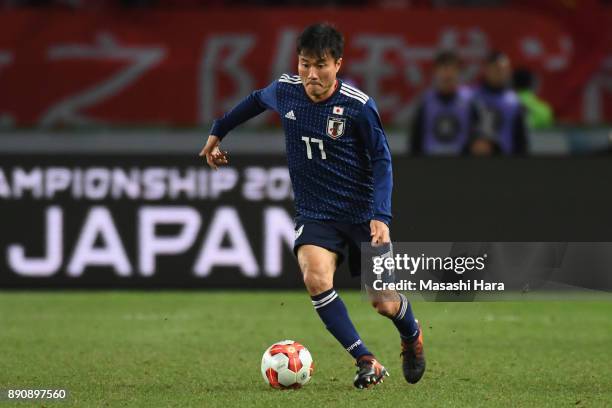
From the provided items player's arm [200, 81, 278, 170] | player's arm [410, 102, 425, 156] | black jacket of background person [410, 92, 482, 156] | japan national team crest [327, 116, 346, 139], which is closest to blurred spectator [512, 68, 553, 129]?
black jacket of background person [410, 92, 482, 156]

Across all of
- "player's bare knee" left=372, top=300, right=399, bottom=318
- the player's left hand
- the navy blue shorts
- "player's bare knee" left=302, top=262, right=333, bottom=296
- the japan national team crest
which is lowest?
"player's bare knee" left=372, top=300, right=399, bottom=318

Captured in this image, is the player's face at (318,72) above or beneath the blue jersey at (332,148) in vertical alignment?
above

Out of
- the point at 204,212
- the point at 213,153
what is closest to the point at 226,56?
the point at 204,212

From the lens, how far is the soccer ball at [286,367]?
6891mm

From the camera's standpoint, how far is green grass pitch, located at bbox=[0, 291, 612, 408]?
6719mm

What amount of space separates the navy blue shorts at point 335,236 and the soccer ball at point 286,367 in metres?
0.49

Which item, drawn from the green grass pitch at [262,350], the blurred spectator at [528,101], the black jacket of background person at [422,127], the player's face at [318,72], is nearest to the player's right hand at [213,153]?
the player's face at [318,72]

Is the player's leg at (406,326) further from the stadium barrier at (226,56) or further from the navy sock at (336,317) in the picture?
the stadium barrier at (226,56)

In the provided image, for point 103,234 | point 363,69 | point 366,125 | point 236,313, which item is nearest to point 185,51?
point 363,69

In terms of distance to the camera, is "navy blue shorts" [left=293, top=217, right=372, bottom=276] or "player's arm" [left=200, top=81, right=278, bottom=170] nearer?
"navy blue shorts" [left=293, top=217, right=372, bottom=276]

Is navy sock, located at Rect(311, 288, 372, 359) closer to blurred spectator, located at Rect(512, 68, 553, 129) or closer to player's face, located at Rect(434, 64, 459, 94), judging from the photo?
player's face, located at Rect(434, 64, 459, 94)

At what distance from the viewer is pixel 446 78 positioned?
1248 centimetres

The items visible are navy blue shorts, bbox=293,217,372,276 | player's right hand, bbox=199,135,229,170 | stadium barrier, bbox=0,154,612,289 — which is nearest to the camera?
navy blue shorts, bbox=293,217,372,276

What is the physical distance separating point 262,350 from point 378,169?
6.77 ft
